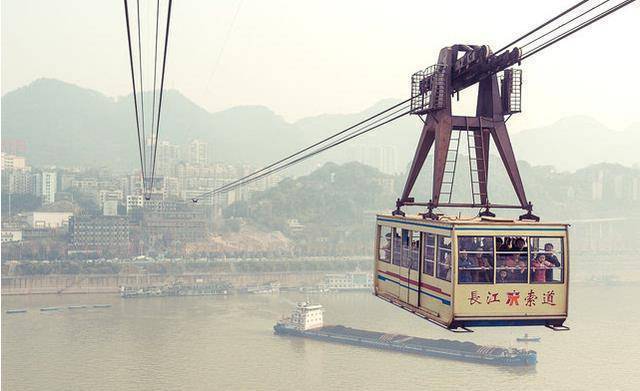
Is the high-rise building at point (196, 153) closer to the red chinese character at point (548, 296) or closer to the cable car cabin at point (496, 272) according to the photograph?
the cable car cabin at point (496, 272)

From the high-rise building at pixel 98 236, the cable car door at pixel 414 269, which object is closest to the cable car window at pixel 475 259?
the cable car door at pixel 414 269

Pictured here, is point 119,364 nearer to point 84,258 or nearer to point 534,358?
point 534,358

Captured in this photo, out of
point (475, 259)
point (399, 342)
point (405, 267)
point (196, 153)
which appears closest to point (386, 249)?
point (405, 267)

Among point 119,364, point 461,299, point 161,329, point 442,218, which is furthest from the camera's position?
point 161,329

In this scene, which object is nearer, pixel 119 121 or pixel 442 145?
pixel 442 145

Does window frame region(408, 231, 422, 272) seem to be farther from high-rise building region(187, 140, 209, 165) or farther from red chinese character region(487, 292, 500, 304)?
high-rise building region(187, 140, 209, 165)

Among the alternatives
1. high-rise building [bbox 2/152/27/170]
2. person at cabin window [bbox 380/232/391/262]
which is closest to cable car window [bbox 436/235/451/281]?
person at cabin window [bbox 380/232/391/262]

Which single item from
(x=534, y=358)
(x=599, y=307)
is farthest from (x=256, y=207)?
(x=534, y=358)
